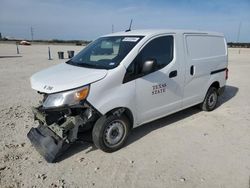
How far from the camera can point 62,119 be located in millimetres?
3721

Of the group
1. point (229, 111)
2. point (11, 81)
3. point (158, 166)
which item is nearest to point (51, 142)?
point (158, 166)

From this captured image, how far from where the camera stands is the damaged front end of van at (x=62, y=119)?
340 cm

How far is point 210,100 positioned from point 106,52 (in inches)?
122

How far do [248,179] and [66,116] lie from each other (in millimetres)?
2761

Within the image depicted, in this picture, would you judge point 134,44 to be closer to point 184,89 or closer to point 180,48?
point 180,48

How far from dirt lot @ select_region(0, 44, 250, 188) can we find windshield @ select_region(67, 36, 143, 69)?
4.81 ft

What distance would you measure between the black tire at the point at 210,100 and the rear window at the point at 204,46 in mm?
893

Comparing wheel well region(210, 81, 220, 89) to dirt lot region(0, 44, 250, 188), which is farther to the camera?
wheel well region(210, 81, 220, 89)

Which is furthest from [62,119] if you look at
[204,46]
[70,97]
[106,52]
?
[204,46]

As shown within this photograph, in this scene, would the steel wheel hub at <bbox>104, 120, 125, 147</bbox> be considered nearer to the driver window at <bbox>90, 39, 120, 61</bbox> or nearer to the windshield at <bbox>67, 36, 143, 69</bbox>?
the windshield at <bbox>67, 36, 143, 69</bbox>

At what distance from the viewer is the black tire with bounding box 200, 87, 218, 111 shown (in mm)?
5818

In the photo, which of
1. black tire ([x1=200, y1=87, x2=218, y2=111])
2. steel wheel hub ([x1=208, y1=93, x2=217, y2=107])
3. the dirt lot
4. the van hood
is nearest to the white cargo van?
the van hood

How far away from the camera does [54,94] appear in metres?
3.44

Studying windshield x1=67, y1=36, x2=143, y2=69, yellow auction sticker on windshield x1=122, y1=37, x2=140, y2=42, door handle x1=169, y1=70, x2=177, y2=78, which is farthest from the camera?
door handle x1=169, y1=70, x2=177, y2=78
